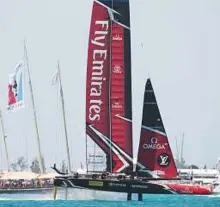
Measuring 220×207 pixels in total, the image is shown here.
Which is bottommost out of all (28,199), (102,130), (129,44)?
(28,199)

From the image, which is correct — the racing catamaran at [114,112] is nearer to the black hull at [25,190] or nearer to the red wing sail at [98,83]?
the red wing sail at [98,83]

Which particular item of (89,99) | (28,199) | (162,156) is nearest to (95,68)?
(89,99)

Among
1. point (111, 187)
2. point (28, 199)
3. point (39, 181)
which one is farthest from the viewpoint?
point (39, 181)

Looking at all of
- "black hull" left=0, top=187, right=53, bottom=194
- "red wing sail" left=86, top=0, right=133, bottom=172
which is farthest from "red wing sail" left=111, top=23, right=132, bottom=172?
"black hull" left=0, top=187, right=53, bottom=194

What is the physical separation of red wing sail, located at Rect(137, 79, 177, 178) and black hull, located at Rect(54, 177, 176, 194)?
267 cm

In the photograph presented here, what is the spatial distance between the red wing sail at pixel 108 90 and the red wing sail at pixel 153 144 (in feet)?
4.23

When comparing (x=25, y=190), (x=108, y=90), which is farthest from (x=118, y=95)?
(x=25, y=190)

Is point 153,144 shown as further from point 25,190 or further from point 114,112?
point 25,190

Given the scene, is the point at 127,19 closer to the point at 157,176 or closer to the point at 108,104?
the point at 108,104

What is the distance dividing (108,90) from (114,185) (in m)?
7.85

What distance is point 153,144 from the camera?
85938 millimetres

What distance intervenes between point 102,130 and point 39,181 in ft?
86.3

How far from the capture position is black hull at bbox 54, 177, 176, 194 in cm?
8200

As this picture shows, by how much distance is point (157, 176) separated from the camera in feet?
281
